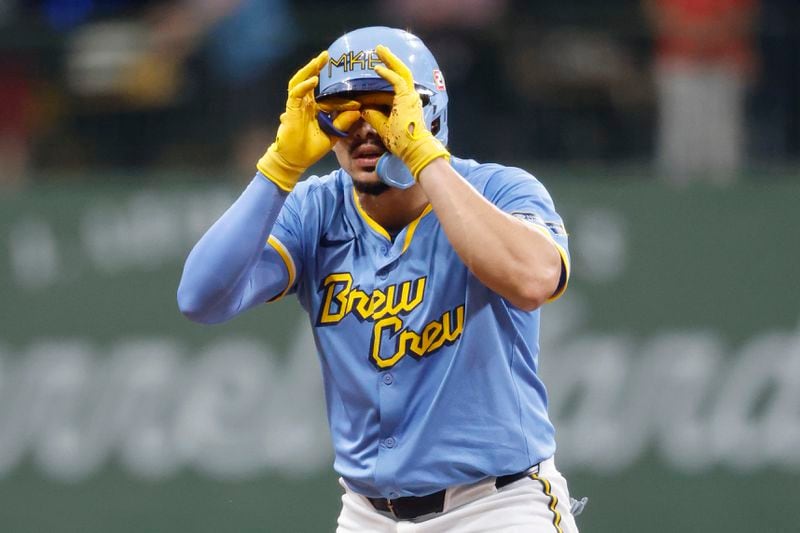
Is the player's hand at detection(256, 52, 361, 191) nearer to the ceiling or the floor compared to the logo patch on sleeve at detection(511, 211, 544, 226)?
nearer to the ceiling

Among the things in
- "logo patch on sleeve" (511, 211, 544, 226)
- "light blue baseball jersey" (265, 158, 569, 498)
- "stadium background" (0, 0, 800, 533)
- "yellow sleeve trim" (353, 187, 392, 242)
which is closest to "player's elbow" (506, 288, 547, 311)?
"light blue baseball jersey" (265, 158, 569, 498)

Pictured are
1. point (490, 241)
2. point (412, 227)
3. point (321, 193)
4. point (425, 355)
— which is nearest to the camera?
point (490, 241)

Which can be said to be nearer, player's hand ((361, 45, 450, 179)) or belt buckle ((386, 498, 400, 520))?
player's hand ((361, 45, 450, 179))

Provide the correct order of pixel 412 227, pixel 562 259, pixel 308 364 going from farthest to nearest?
pixel 308 364, pixel 412 227, pixel 562 259

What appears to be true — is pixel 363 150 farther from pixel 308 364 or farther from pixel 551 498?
pixel 308 364

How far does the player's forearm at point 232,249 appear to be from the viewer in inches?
162

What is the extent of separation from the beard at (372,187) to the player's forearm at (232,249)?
226mm

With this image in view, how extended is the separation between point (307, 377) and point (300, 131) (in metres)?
4.17

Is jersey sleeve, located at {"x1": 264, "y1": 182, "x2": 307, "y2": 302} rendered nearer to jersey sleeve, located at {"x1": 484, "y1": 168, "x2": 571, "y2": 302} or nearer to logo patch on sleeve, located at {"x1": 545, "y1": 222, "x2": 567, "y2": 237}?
jersey sleeve, located at {"x1": 484, "y1": 168, "x2": 571, "y2": 302}

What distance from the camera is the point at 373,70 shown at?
4.12 m

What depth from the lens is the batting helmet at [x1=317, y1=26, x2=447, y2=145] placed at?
13.5ft

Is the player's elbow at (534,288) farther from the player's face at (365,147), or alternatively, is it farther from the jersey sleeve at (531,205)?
the player's face at (365,147)

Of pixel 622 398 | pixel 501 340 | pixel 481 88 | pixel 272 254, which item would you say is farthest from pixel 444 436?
pixel 481 88

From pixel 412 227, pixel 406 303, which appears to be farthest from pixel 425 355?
pixel 412 227
